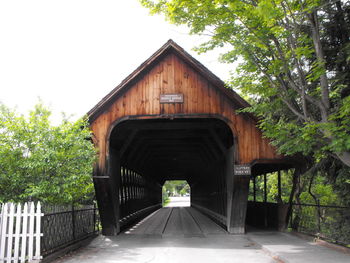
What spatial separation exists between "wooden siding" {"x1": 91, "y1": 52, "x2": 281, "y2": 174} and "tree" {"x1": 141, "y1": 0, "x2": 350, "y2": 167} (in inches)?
61.7

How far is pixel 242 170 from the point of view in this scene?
12.2 metres

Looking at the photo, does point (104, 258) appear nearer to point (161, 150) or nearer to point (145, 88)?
point (145, 88)

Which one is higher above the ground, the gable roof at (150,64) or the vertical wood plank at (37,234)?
the gable roof at (150,64)

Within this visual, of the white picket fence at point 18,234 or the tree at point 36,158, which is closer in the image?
the white picket fence at point 18,234

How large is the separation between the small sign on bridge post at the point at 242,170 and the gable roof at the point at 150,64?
7.13ft

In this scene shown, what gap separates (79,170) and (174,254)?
144 inches

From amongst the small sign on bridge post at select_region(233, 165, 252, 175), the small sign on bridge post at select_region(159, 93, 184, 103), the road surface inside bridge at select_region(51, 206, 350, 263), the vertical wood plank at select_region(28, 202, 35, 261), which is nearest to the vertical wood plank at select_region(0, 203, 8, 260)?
the vertical wood plank at select_region(28, 202, 35, 261)

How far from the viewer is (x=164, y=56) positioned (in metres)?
12.8

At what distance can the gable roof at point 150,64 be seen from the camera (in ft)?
40.4

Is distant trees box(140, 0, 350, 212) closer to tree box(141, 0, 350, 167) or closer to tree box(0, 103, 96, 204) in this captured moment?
tree box(141, 0, 350, 167)

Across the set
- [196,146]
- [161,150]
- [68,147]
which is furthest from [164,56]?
[161,150]

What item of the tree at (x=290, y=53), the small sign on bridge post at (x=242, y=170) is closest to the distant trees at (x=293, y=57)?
the tree at (x=290, y=53)

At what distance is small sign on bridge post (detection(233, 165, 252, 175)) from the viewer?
40.0ft

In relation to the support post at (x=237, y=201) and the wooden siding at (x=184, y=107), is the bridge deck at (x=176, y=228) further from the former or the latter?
the wooden siding at (x=184, y=107)
